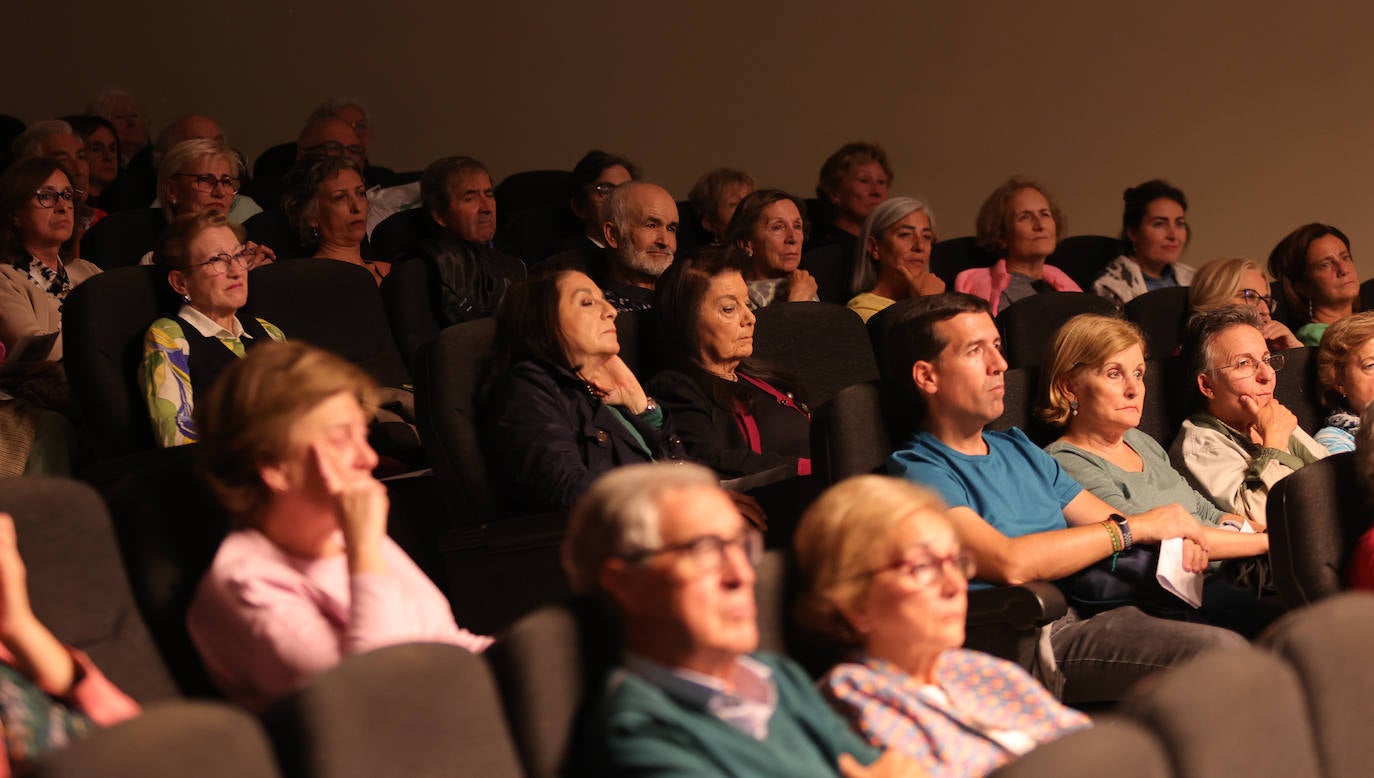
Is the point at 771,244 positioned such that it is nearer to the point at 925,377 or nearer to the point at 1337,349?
the point at 1337,349

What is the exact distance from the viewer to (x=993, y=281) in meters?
4.45

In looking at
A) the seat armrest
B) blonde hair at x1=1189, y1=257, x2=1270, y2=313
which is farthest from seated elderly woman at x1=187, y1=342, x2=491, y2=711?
blonde hair at x1=1189, y1=257, x2=1270, y2=313

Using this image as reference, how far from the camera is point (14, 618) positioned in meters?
1.43

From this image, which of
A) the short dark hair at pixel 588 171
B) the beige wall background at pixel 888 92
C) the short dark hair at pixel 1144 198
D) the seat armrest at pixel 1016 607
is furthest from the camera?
the beige wall background at pixel 888 92

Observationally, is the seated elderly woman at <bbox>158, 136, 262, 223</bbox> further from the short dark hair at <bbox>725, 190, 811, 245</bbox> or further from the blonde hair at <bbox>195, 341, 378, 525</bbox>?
the blonde hair at <bbox>195, 341, 378, 525</bbox>

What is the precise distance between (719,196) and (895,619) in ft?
10.6

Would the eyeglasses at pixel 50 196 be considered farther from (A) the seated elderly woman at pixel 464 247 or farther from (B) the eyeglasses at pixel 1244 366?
(B) the eyeglasses at pixel 1244 366

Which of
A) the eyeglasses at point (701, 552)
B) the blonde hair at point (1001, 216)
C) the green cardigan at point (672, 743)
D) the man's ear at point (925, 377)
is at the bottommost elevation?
the green cardigan at point (672, 743)

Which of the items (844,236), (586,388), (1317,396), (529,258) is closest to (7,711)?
(586,388)

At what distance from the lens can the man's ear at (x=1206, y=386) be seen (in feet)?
10.3

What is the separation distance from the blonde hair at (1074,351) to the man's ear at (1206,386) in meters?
0.32

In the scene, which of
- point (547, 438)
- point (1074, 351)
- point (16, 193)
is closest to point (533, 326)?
point (547, 438)

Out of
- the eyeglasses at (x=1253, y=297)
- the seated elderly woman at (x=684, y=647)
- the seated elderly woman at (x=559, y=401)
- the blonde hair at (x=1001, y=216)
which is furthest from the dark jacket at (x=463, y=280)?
the seated elderly woman at (x=684, y=647)

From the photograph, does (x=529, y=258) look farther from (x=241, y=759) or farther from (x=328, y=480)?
(x=241, y=759)
